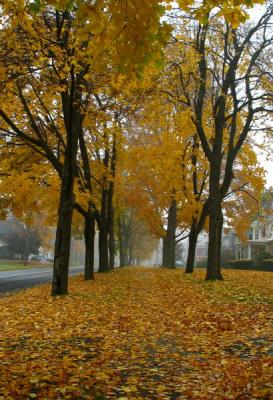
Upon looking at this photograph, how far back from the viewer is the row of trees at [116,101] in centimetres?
525

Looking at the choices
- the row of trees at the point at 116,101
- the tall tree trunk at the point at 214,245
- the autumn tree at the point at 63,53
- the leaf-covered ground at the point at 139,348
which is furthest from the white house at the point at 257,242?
the leaf-covered ground at the point at 139,348

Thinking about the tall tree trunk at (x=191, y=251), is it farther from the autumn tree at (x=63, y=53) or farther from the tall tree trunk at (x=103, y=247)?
the autumn tree at (x=63, y=53)

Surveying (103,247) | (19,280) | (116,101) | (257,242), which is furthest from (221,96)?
(257,242)

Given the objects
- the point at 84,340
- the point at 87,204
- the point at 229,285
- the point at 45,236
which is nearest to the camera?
the point at 84,340

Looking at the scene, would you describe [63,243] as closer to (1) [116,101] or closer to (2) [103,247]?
(1) [116,101]

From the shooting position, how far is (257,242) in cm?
5597

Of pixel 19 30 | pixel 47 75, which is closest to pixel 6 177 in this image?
pixel 47 75

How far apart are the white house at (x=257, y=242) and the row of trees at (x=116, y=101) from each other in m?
25.5

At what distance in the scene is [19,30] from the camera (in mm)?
11133

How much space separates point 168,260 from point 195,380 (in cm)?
3138

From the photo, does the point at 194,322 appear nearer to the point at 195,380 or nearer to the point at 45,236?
the point at 195,380

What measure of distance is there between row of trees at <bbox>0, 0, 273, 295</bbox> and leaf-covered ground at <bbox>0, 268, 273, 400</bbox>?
348 centimetres

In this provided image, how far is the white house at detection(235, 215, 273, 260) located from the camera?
5425 centimetres

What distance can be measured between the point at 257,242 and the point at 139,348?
50.7m
